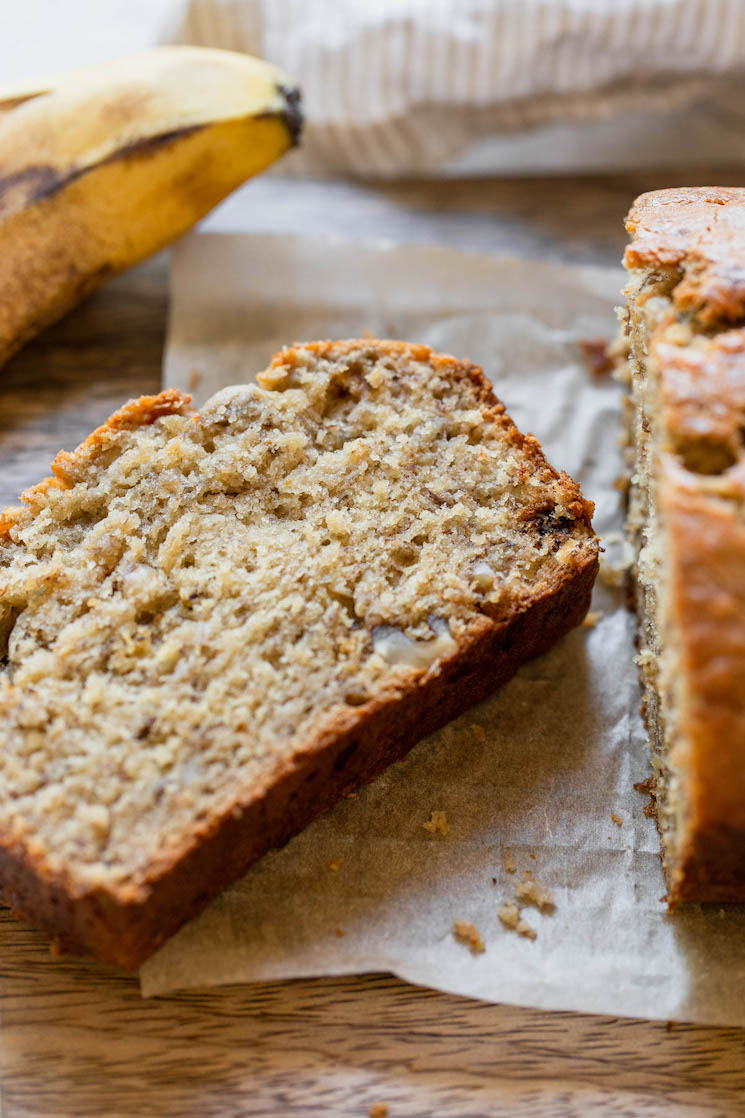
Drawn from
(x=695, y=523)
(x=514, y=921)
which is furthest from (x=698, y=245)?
(x=514, y=921)

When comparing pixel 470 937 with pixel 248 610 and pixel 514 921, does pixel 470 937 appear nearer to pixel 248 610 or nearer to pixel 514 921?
pixel 514 921

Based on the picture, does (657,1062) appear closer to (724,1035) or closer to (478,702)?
(724,1035)

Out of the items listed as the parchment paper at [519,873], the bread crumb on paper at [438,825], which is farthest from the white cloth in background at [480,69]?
the bread crumb on paper at [438,825]

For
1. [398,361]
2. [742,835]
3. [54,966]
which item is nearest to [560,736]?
[742,835]

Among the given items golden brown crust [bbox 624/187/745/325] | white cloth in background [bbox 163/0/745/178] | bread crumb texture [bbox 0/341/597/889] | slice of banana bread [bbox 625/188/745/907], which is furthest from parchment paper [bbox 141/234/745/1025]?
white cloth in background [bbox 163/0/745/178]

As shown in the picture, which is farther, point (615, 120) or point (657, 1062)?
point (615, 120)

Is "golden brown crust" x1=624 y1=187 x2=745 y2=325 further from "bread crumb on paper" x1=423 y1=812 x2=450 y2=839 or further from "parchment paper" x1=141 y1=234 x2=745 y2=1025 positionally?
"bread crumb on paper" x1=423 y1=812 x2=450 y2=839

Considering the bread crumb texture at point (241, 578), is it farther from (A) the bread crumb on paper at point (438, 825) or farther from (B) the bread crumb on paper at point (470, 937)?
(B) the bread crumb on paper at point (470, 937)
